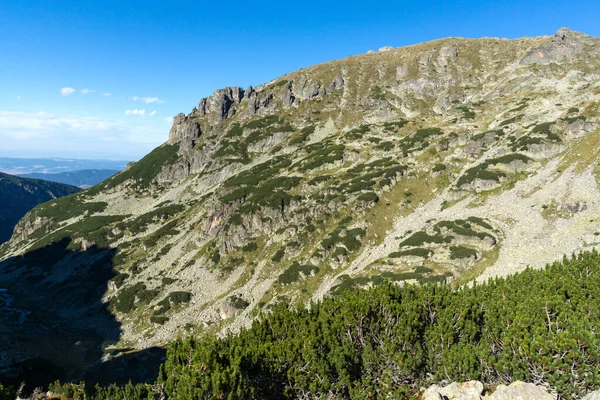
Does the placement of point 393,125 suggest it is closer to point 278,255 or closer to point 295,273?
point 278,255

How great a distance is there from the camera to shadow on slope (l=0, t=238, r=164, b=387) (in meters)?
49.8

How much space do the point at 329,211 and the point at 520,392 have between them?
62.7 m

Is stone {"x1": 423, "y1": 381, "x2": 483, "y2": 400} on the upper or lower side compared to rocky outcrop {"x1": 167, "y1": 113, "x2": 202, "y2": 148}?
lower

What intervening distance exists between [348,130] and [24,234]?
14397cm

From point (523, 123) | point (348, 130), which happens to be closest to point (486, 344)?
point (523, 123)

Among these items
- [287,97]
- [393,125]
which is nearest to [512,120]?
[393,125]

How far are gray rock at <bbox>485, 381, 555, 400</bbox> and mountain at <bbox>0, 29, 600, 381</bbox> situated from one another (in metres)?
28.0

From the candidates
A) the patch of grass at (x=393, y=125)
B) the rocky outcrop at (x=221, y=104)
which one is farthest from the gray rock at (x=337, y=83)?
the rocky outcrop at (x=221, y=104)

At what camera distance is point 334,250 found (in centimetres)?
6538

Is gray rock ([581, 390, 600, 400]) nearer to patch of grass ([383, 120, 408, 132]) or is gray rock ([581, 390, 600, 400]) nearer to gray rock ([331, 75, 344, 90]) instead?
patch of grass ([383, 120, 408, 132])

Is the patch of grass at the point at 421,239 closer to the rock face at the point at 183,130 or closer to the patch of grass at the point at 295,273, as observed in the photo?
the patch of grass at the point at 295,273

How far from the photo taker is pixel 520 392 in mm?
15008

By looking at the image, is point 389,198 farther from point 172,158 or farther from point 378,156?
point 172,158

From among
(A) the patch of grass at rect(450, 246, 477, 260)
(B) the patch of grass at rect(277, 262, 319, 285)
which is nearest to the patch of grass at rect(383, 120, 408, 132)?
(A) the patch of grass at rect(450, 246, 477, 260)
